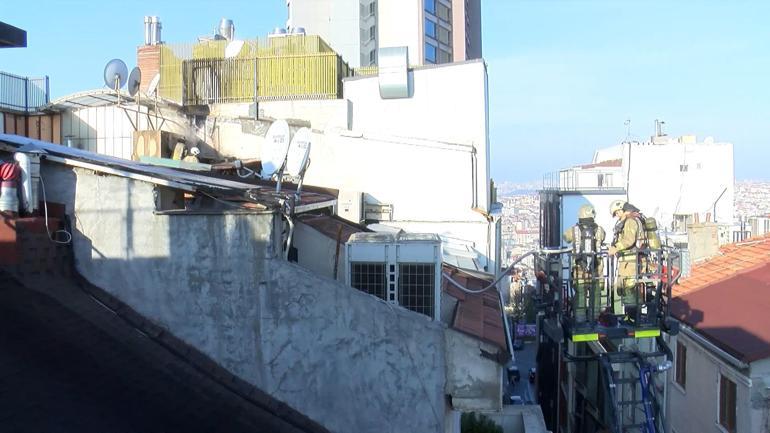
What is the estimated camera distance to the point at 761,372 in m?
11.2

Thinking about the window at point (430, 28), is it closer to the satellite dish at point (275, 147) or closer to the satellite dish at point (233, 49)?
the satellite dish at point (233, 49)

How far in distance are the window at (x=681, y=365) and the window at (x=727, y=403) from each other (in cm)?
200

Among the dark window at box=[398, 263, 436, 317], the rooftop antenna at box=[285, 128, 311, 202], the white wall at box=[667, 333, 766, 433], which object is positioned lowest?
the white wall at box=[667, 333, 766, 433]

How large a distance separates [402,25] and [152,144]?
40.9 meters

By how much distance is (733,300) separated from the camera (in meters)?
14.2

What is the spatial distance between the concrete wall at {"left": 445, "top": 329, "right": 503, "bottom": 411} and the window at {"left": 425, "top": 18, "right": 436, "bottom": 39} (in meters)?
49.6

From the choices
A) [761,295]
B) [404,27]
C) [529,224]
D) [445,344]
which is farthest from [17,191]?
[529,224]

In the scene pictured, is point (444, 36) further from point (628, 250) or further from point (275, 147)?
point (628, 250)

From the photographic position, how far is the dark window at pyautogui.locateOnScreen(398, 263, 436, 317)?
845 centimetres

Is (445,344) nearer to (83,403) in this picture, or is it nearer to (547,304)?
(83,403)

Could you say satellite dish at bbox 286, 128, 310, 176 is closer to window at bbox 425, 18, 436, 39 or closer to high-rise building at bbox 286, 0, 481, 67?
high-rise building at bbox 286, 0, 481, 67

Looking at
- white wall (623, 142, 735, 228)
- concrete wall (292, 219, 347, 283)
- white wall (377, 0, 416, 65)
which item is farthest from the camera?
white wall (377, 0, 416, 65)

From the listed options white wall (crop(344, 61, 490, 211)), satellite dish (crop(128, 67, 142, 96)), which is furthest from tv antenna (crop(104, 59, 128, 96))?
white wall (crop(344, 61, 490, 211))

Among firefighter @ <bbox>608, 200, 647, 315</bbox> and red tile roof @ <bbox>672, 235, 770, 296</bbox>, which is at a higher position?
firefighter @ <bbox>608, 200, 647, 315</bbox>
